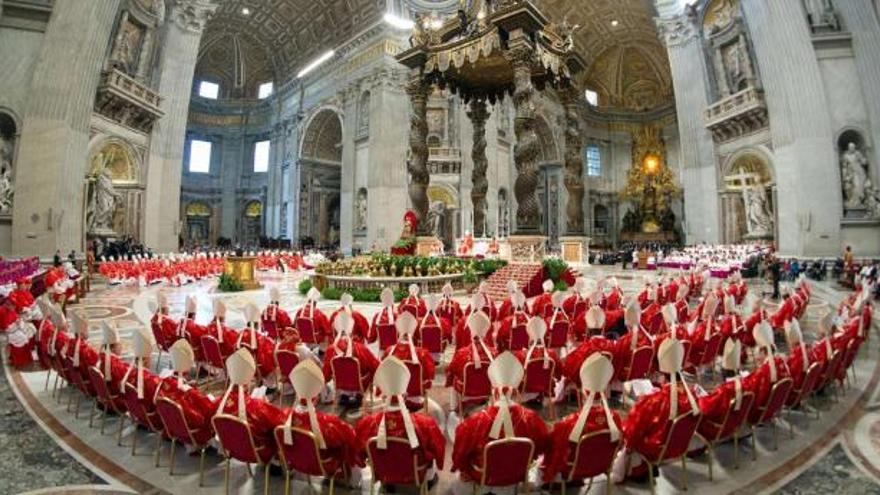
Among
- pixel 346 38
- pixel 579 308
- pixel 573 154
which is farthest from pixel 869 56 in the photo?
pixel 346 38

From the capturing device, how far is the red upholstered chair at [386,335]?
5.24m

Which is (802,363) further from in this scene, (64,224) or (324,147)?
(324,147)

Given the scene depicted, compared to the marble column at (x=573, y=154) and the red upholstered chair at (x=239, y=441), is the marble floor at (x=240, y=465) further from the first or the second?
the marble column at (x=573, y=154)

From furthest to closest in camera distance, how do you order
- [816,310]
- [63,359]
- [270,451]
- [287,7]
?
[287,7]
[816,310]
[63,359]
[270,451]

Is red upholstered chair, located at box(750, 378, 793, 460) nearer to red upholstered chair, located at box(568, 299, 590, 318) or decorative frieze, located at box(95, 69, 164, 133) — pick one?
red upholstered chair, located at box(568, 299, 590, 318)

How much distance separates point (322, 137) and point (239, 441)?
32.0 metres

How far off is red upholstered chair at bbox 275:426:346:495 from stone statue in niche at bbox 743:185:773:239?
22444mm

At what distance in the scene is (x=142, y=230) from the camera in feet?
62.6

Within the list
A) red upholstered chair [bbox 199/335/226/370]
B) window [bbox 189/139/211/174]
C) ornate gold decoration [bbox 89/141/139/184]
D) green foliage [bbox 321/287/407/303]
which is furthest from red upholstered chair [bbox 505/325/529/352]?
window [bbox 189/139/211/174]

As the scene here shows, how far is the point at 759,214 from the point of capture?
19.1m

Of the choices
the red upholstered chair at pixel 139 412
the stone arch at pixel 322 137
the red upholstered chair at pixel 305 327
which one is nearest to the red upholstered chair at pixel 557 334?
the red upholstered chair at pixel 305 327

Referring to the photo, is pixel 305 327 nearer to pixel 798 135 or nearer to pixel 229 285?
pixel 229 285

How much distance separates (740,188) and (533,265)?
15125 millimetres

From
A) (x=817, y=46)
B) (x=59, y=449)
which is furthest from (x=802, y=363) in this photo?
(x=817, y=46)
